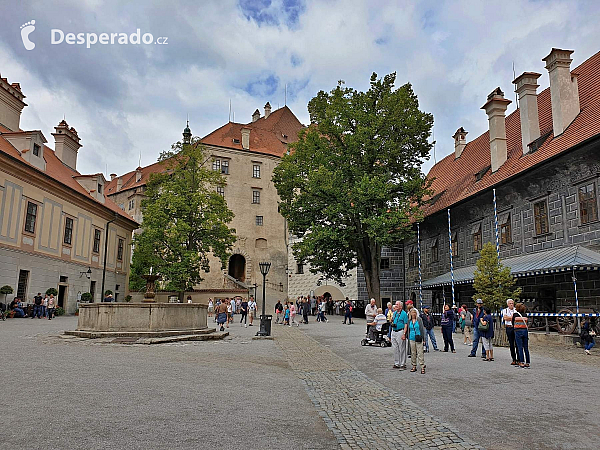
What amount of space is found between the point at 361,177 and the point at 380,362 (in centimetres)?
1743

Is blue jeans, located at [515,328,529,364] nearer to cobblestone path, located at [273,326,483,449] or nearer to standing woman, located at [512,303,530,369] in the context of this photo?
standing woman, located at [512,303,530,369]

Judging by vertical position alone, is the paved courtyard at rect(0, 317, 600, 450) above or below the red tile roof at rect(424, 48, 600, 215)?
below

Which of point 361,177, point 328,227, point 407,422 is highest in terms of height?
point 361,177

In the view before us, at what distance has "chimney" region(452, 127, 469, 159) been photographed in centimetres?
3816

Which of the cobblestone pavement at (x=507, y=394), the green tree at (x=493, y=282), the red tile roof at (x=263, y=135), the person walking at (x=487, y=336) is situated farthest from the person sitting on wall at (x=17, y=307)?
the red tile roof at (x=263, y=135)

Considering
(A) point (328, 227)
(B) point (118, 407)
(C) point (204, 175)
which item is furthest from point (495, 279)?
(C) point (204, 175)

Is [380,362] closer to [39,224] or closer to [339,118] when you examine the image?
[339,118]

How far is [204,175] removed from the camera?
3819 centimetres

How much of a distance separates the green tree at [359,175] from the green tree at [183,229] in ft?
24.4

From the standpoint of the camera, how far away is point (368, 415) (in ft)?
23.5

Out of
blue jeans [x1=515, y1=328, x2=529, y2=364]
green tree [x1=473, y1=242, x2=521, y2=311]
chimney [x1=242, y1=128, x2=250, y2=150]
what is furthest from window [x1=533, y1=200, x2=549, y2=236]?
chimney [x1=242, y1=128, x2=250, y2=150]

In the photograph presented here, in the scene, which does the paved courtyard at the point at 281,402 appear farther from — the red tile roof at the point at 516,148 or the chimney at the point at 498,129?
the chimney at the point at 498,129

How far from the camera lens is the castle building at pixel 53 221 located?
27094mm

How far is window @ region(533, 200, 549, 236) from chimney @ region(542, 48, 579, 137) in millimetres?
3225
